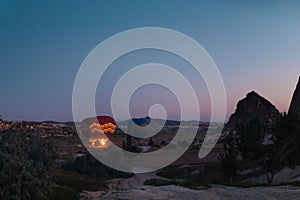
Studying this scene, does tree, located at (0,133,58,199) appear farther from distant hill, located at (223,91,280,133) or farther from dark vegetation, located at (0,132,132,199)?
distant hill, located at (223,91,280,133)

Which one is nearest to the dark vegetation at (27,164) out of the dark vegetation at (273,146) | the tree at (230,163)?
the tree at (230,163)

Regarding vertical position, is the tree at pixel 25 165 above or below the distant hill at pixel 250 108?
below

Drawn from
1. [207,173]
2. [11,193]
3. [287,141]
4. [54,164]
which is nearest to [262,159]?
[287,141]

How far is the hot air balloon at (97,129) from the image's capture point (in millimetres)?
70812

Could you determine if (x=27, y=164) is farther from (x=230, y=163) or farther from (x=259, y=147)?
(x=259, y=147)

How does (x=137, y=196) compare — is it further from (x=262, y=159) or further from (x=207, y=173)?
(x=207, y=173)

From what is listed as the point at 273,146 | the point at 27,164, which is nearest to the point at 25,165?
the point at 27,164

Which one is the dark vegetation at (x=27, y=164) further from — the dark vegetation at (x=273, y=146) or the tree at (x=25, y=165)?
the dark vegetation at (x=273, y=146)

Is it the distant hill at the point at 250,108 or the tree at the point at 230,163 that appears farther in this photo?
the distant hill at the point at 250,108

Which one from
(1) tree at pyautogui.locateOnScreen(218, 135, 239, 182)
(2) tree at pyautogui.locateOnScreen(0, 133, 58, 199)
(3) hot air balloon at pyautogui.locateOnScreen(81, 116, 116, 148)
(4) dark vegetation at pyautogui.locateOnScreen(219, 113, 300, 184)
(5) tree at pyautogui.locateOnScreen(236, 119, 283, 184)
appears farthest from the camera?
(3) hot air balloon at pyautogui.locateOnScreen(81, 116, 116, 148)

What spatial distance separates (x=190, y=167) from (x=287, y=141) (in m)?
17.6

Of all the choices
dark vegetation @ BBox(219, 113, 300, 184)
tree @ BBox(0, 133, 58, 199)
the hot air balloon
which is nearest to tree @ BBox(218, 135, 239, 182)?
dark vegetation @ BBox(219, 113, 300, 184)

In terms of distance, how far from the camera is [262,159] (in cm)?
3241

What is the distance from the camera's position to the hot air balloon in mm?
70812
